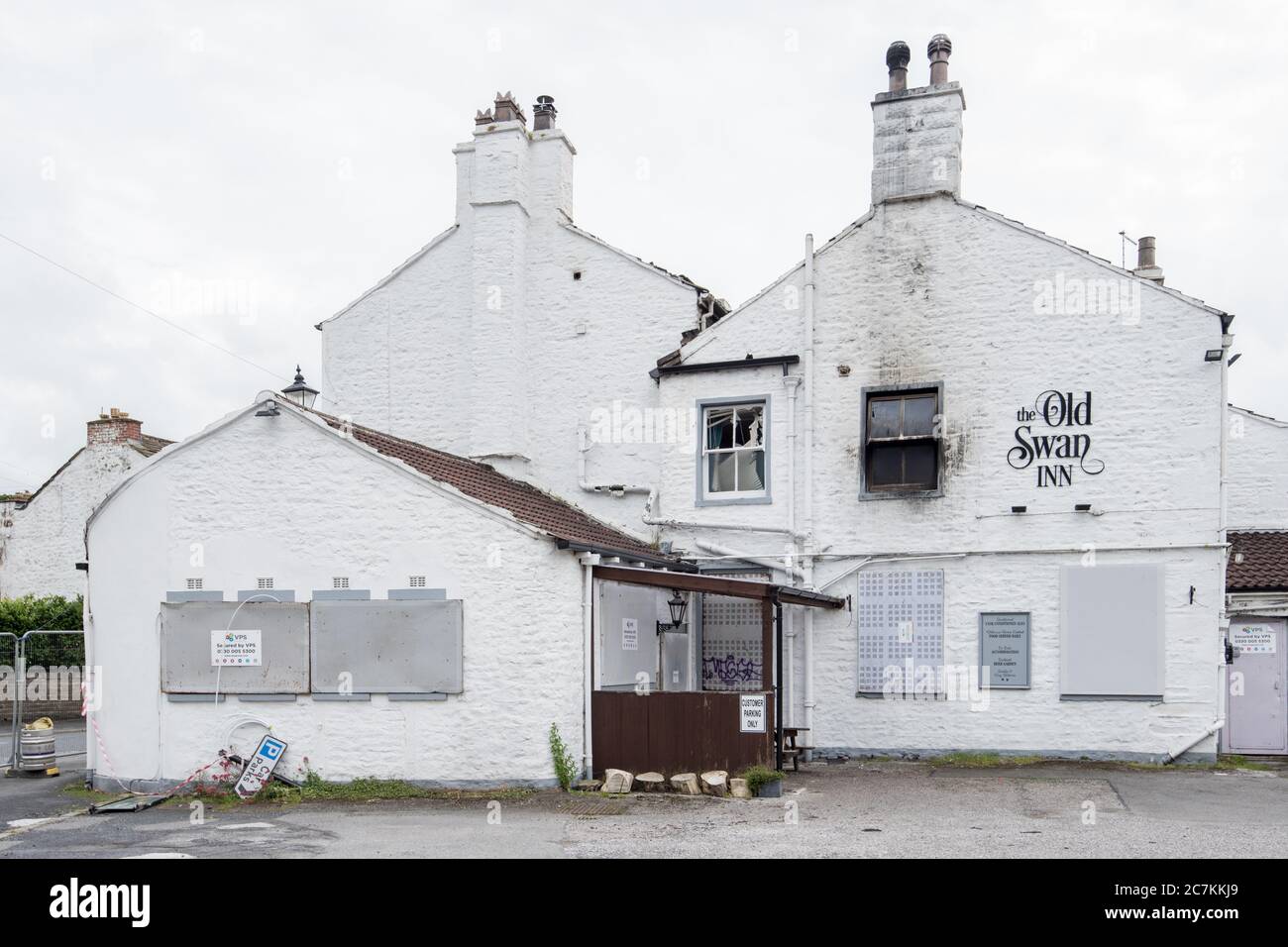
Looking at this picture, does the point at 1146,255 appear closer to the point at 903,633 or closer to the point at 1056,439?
the point at 1056,439

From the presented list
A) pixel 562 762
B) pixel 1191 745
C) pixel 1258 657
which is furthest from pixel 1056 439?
pixel 562 762

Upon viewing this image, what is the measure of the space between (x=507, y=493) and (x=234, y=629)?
4.30 m

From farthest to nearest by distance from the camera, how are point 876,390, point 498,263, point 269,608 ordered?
point 498,263 → point 876,390 → point 269,608

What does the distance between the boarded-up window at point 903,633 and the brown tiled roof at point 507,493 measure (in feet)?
11.0

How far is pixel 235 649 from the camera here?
14781 millimetres

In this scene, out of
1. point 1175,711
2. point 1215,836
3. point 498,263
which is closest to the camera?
point 1215,836

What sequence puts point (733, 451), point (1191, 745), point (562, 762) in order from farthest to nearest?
point (733, 451) < point (1191, 745) < point (562, 762)

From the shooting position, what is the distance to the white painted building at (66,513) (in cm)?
2919

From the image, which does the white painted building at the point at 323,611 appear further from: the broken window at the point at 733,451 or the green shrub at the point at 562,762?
the broken window at the point at 733,451

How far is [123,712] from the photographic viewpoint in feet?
49.5

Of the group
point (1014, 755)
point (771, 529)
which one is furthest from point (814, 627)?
point (1014, 755)

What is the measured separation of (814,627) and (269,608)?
7.99 metres

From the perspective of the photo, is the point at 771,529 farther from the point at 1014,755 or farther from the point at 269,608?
the point at 269,608

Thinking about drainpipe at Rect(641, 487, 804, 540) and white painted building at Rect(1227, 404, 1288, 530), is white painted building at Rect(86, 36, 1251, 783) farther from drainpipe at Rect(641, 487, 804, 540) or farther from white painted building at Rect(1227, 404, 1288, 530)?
white painted building at Rect(1227, 404, 1288, 530)
